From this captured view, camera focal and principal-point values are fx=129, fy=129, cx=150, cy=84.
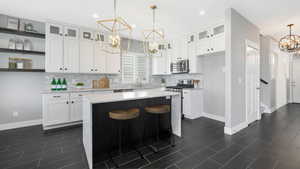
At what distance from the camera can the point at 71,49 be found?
3.67 meters

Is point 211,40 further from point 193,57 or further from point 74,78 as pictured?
point 74,78

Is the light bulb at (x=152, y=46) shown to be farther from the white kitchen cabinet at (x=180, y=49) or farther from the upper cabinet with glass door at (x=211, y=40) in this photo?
the white kitchen cabinet at (x=180, y=49)

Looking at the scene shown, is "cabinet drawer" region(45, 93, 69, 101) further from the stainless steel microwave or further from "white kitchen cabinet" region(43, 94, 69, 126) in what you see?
the stainless steel microwave

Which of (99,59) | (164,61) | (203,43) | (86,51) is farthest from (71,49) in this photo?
(203,43)

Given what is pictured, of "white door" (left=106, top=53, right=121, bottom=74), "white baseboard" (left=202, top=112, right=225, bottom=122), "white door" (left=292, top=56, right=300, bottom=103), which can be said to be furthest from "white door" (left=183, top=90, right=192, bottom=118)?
"white door" (left=292, top=56, right=300, bottom=103)

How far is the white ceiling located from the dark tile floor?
2.82m

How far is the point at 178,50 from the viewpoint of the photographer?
4844mm

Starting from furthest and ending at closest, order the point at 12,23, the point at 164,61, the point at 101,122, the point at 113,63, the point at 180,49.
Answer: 1. the point at 164,61
2. the point at 180,49
3. the point at 113,63
4. the point at 12,23
5. the point at 101,122

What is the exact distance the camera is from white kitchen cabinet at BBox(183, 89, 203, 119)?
158 inches

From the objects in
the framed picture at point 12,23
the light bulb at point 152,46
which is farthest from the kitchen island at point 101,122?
the framed picture at point 12,23

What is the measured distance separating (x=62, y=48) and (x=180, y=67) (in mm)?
3672

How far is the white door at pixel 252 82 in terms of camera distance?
11.6 feet

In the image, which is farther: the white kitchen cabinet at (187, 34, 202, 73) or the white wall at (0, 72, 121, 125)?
the white kitchen cabinet at (187, 34, 202, 73)

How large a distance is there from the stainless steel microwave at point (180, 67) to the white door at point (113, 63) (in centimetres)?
202
